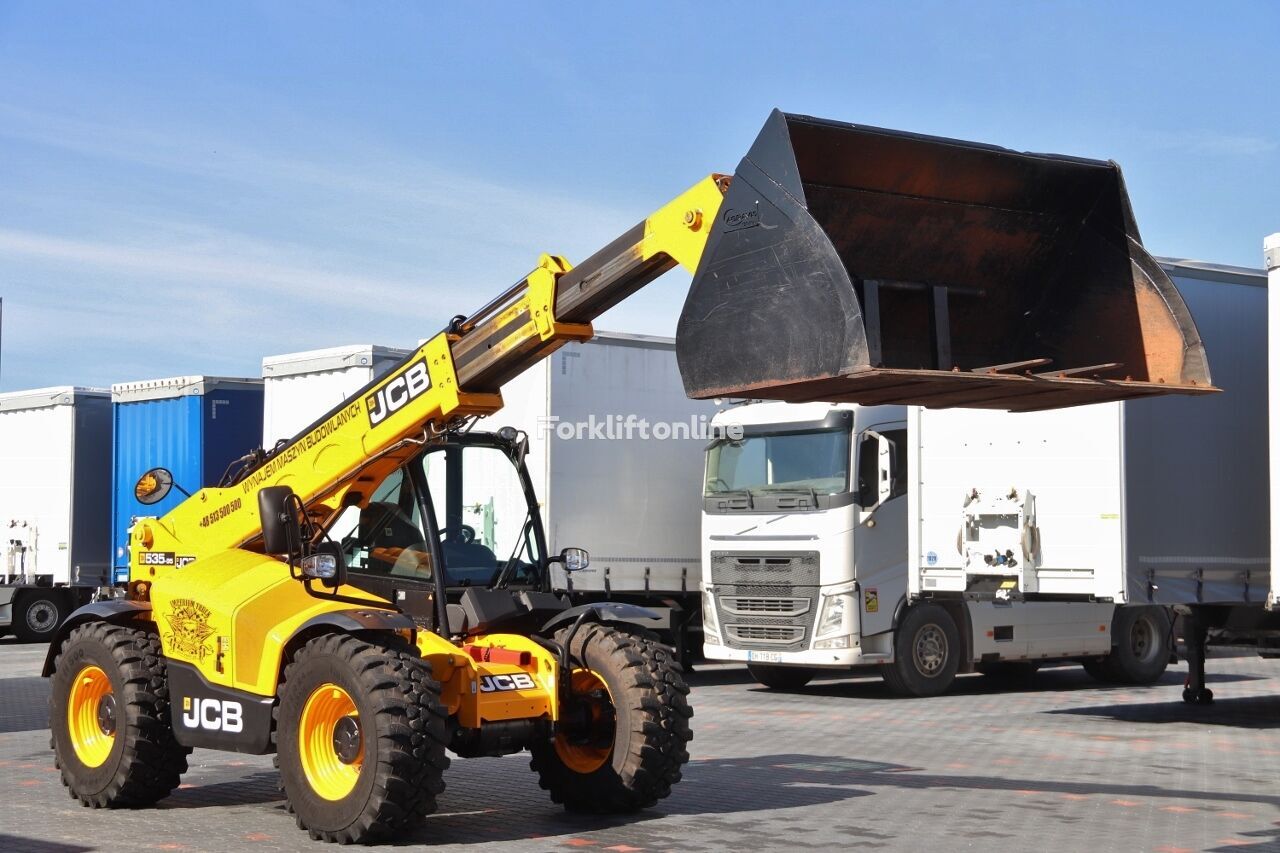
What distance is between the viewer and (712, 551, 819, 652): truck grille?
17062mm

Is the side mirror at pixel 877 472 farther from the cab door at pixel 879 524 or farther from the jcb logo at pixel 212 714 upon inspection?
the jcb logo at pixel 212 714

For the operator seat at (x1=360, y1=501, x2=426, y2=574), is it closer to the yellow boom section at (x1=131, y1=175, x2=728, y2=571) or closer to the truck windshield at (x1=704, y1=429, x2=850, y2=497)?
the yellow boom section at (x1=131, y1=175, x2=728, y2=571)

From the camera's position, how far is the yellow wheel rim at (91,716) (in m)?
9.63

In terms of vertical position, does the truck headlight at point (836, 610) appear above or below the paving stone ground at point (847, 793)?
above

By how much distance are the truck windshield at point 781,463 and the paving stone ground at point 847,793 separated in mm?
2524

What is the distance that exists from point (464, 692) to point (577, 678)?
0.88 m

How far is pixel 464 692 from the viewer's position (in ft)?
27.8

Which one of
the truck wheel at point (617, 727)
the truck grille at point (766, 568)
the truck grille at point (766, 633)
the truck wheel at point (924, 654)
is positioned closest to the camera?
the truck wheel at point (617, 727)

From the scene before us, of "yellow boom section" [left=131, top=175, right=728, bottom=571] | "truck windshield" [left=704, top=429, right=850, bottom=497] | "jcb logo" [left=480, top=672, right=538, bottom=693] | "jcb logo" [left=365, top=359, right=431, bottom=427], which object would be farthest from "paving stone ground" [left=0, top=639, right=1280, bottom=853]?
"truck windshield" [left=704, top=429, right=850, bottom=497]

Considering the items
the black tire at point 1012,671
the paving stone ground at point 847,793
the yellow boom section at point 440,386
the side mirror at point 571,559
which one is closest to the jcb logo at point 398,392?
the yellow boom section at point 440,386

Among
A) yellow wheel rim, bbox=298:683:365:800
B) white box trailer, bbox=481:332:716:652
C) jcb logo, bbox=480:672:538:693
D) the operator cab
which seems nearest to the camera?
yellow wheel rim, bbox=298:683:365:800

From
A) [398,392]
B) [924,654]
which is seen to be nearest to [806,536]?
[924,654]

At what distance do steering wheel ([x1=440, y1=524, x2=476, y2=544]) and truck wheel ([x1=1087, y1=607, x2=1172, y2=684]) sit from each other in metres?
12.6

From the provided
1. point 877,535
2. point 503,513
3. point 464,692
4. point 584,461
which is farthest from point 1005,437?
point 464,692
